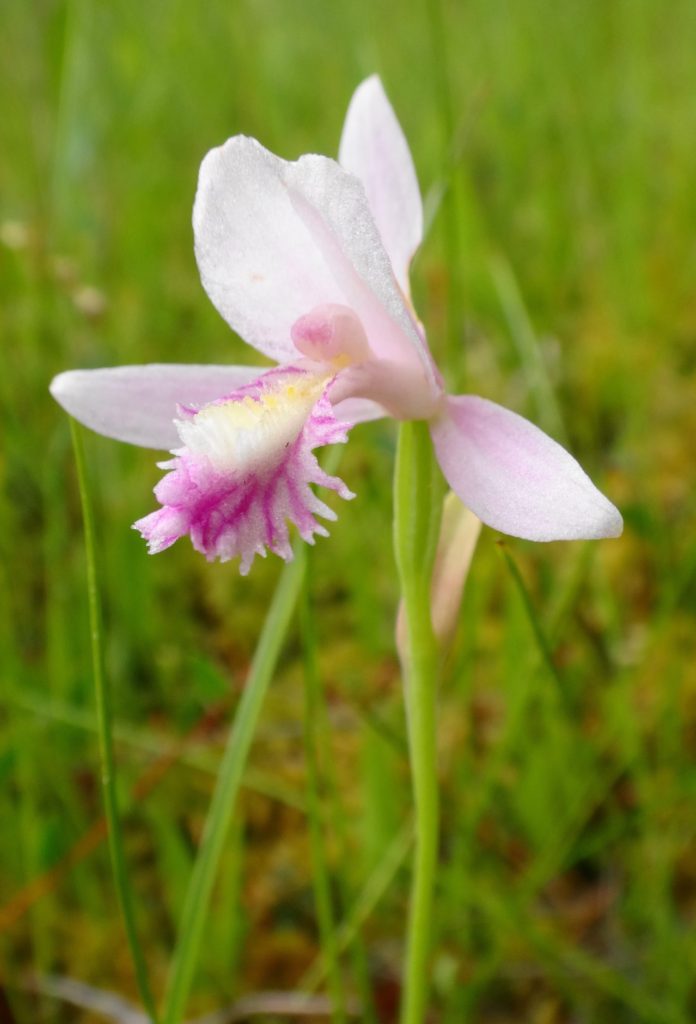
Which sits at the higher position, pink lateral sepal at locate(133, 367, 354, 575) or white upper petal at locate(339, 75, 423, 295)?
white upper petal at locate(339, 75, 423, 295)

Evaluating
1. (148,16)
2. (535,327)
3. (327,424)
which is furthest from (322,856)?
(148,16)

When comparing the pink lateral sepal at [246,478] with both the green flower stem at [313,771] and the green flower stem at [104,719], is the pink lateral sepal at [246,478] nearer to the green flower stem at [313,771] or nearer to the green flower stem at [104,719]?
the green flower stem at [104,719]

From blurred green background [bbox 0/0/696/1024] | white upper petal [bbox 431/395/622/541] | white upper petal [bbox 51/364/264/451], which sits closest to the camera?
white upper petal [bbox 431/395/622/541]

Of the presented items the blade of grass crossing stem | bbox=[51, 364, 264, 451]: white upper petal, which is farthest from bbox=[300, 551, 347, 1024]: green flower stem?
bbox=[51, 364, 264, 451]: white upper petal

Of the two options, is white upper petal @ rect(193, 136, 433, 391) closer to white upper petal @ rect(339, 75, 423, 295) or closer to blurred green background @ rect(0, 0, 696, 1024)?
white upper petal @ rect(339, 75, 423, 295)

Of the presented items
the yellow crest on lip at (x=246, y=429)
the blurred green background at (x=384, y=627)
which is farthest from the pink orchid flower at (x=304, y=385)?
the blurred green background at (x=384, y=627)

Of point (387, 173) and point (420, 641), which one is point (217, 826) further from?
point (387, 173)

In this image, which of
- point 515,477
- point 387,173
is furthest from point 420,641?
point 387,173

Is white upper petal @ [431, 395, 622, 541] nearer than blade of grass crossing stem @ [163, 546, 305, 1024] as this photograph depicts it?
Yes
